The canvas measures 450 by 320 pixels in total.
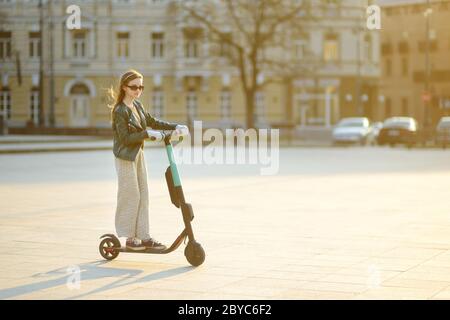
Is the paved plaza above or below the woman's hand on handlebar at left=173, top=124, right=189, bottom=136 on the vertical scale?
below

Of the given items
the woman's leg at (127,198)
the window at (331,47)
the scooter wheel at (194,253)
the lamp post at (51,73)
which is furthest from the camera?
the window at (331,47)

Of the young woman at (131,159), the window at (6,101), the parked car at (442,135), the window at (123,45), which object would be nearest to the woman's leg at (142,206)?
the young woman at (131,159)

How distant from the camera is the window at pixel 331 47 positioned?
71.1m

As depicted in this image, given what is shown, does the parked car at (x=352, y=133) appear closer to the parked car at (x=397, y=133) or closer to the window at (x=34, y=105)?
the parked car at (x=397, y=133)

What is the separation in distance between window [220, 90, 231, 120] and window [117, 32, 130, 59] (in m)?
6.75

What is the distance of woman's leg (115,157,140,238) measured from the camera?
9930 millimetres

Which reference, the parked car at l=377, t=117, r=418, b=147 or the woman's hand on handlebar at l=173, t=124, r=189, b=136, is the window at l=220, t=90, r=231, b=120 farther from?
the woman's hand on handlebar at l=173, t=124, r=189, b=136

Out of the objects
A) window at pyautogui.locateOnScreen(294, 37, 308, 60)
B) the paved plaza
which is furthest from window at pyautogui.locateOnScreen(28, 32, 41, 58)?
the paved plaza

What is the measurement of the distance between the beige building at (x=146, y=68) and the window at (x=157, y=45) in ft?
0.21

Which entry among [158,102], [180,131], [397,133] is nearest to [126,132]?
[180,131]

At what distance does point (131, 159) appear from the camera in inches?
388

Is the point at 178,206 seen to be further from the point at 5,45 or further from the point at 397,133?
the point at 5,45

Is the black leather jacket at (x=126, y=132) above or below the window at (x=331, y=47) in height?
below
